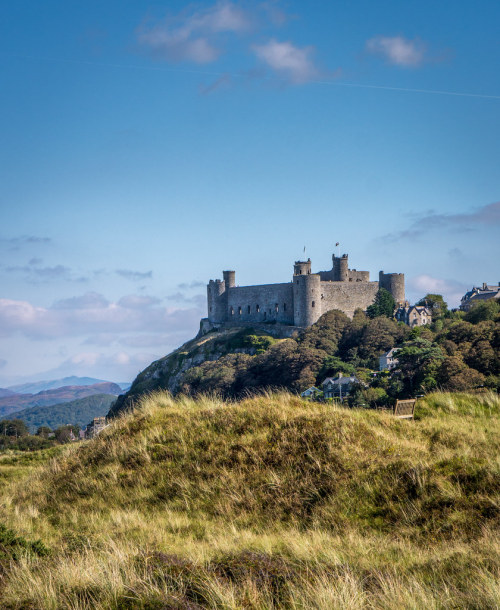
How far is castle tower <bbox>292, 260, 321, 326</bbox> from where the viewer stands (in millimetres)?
78562

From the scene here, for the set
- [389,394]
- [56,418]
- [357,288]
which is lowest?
[56,418]

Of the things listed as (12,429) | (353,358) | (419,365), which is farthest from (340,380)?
(12,429)

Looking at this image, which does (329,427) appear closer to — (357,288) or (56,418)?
(357,288)

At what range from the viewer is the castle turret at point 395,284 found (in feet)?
275

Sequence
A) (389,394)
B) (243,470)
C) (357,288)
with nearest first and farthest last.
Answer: (243,470) → (389,394) → (357,288)

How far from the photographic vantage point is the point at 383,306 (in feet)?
262

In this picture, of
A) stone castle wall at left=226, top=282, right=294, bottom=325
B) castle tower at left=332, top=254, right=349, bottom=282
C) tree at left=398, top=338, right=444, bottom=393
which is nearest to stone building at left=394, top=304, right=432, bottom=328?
castle tower at left=332, top=254, right=349, bottom=282

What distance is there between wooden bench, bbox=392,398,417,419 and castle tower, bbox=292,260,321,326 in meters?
65.4

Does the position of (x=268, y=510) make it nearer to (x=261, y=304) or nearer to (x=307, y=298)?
(x=307, y=298)

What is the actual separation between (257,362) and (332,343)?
9181mm

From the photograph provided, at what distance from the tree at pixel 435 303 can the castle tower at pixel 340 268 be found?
10.6 m

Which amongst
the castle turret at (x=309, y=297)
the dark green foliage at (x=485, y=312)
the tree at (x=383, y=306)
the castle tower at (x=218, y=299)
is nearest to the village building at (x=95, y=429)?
the dark green foliage at (x=485, y=312)

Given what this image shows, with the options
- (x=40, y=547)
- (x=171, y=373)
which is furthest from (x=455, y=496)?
(x=171, y=373)

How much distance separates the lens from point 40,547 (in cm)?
755
